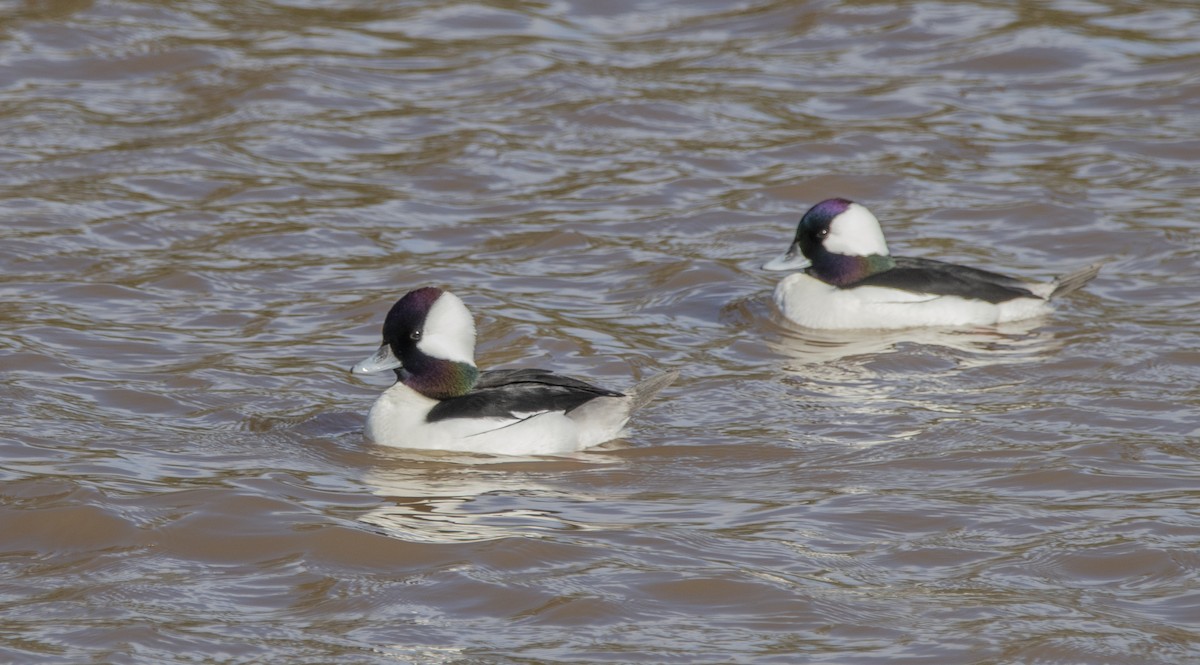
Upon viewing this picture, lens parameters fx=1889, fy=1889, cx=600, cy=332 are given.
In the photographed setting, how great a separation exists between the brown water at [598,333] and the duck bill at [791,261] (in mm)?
280

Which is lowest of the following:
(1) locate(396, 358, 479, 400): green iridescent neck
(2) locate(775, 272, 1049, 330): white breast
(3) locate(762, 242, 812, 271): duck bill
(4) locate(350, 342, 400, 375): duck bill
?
(2) locate(775, 272, 1049, 330): white breast

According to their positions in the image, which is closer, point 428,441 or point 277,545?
point 277,545

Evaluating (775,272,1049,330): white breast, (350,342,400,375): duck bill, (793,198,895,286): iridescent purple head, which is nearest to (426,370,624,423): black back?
(350,342,400,375): duck bill

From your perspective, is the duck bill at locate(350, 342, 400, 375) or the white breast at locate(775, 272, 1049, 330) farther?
the white breast at locate(775, 272, 1049, 330)

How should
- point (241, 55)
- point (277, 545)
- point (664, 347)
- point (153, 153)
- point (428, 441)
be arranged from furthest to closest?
point (241, 55)
point (153, 153)
point (664, 347)
point (428, 441)
point (277, 545)

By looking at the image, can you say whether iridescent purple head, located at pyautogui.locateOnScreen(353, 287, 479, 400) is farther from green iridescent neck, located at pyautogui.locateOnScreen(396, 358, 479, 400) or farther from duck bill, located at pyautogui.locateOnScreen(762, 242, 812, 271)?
duck bill, located at pyautogui.locateOnScreen(762, 242, 812, 271)

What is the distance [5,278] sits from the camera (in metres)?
10.7

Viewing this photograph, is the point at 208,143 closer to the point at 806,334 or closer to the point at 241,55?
the point at 241,55

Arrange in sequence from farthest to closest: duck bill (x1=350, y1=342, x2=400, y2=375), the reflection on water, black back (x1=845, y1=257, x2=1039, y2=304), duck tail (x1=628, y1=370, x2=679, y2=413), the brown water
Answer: black back (x1=845, y1=257, x2=1039, y2=304) → duck bill (x1=350, y1=342, x2=400, y2=375) → duck tail (x1=628, y1=370, x2=679, y2=413) → the reflection on water → the brown water

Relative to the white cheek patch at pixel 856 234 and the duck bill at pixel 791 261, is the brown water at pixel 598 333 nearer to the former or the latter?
Answer: the duck bill at pixel 791 261

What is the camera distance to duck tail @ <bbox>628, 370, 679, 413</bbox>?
8.51m

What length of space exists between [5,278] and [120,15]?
18.4 feet

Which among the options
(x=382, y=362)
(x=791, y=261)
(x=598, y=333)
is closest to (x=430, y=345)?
(x=382, y=362)

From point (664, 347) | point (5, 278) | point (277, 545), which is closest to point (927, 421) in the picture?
point (664, 347)
